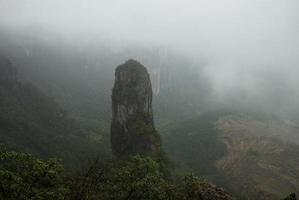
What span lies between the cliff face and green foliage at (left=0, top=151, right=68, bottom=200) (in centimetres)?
9177

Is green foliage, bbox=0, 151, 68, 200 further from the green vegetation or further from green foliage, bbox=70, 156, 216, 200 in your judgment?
green foliage, bbox=70, 156, 216, 200

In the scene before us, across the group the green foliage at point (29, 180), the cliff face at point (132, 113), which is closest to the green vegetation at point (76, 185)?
the green foliage at point (29, 180)

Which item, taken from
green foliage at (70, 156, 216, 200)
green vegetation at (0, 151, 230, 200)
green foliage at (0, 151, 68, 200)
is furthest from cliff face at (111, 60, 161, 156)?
green foliage at (0, 151, 68, 200)

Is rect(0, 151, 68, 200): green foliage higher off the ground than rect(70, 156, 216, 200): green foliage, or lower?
higher

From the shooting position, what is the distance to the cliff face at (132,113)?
142 m

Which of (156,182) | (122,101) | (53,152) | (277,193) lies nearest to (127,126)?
(122,101)

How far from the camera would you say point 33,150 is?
A: 191m

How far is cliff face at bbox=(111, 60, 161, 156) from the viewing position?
466ft

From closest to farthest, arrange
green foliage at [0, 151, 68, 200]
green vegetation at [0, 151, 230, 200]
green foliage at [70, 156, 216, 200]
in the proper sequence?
green foliage at [0, 151, 68, 200] < green vegetation at [0, 151, 230, 200] < green foliage at [70, 156, 216, 200]

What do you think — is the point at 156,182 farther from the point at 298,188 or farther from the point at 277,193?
the point at 298,188

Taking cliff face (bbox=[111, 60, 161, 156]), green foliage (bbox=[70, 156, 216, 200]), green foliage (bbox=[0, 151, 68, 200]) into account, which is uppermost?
green foliage (bbox=[0, 151, 68, 200])

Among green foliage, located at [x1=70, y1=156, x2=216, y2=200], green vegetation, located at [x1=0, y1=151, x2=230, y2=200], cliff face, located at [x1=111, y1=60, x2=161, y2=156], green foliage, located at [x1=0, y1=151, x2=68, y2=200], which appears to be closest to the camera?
green foliage, located at [x1=0, y1=151, x2=68, y2=200]

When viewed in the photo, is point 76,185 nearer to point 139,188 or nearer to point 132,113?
point 139,188

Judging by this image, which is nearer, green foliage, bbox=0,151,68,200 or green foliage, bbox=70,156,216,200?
green foliage, bbox=0,151,68,200
